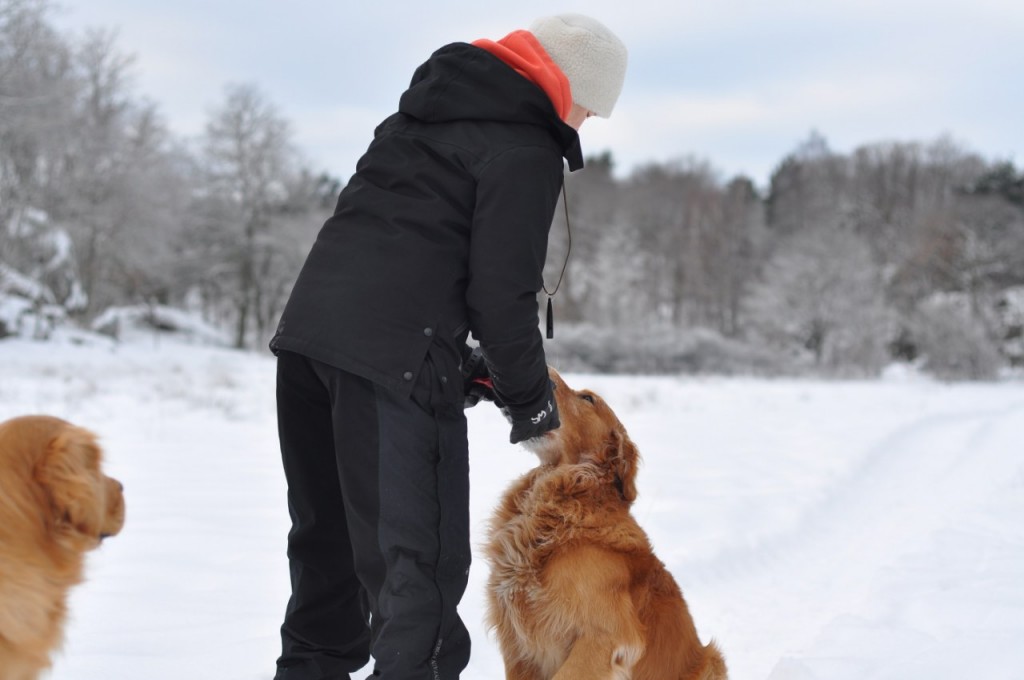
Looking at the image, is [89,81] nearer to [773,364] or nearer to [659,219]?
[773,364]

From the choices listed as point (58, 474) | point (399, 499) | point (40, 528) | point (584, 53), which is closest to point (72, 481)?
point (58, 474)

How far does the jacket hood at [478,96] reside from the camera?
7.59 ft

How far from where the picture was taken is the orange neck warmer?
7.73 feet

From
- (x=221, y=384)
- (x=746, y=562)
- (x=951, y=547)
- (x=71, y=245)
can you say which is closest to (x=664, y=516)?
(x=746, y=562)

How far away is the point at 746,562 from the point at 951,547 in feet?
A: 4.34

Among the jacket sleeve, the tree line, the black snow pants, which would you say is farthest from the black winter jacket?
the tree line

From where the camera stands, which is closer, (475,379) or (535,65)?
(535,65)

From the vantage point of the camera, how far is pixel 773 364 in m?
29.3

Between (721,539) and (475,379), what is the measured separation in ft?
10.9

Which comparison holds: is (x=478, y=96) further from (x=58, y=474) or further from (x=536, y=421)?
(x=58, y=474)

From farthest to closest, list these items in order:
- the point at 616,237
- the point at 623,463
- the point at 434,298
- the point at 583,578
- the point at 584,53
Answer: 1. the point at 616,237
2. the point at 623,463
3. the point at 583,578
4. the point at 584,53
5. the point at 434,298

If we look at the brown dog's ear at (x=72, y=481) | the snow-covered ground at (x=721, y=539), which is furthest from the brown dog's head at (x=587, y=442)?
the brown dog's ear at (x=72, y=481)

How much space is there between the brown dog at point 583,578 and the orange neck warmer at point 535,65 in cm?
111

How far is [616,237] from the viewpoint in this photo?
157 feet
